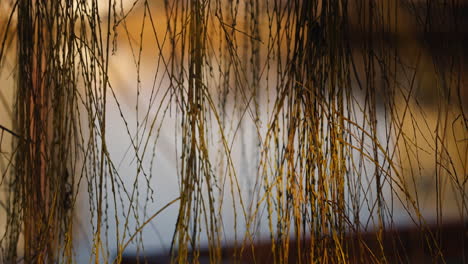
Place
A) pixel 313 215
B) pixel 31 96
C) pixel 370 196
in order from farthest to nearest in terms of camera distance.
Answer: pixel 370 196 → pixel 31 96 → pixel 313 215

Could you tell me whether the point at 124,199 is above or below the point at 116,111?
below

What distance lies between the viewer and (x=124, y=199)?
52.7 inches

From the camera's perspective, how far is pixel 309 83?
3.73 ft

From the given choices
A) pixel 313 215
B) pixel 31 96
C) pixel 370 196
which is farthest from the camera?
pixel 370 196

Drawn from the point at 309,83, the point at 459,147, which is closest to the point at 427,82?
the point at 459,147

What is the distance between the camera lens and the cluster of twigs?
1.17 meters

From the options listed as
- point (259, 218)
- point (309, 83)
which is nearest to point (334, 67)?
point (309, 83)

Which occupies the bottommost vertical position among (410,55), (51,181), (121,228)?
(121,228)

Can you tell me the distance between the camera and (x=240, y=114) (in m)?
1.37

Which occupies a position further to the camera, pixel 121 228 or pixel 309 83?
pixel 121 228

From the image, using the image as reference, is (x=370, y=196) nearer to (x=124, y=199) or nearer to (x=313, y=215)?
(x=313, y=215)

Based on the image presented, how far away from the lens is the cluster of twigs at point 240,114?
117cm

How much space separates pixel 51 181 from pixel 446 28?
1.08m

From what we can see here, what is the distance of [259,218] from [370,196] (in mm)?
294
